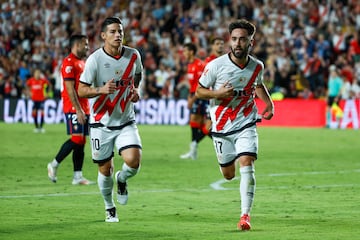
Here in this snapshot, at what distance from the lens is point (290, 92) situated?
3444cm

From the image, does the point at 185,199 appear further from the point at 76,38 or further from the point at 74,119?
the point at 76,38

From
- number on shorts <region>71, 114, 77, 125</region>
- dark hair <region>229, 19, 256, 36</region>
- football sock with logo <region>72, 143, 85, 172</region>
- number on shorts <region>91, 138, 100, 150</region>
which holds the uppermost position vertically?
dark hair <region>229, 19, 256, 36</region>

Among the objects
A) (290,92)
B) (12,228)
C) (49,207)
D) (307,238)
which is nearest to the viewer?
(307,238)

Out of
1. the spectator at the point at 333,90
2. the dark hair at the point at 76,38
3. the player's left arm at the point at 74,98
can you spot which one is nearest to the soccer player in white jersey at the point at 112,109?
the player's left arm at the point at 74,98

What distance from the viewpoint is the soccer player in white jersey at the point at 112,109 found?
35.1ft

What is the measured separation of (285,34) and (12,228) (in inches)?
1060

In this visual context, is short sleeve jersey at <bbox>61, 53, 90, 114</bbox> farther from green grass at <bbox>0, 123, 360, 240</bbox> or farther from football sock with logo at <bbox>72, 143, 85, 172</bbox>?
green grass at <bbox>0, 123, 360, 240</bbox>

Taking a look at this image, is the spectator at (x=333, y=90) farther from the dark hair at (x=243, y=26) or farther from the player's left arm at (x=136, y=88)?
the dark hair at (x=243, y=26)

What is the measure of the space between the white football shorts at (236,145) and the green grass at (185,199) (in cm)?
76

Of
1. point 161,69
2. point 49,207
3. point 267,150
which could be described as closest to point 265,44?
point 161,69

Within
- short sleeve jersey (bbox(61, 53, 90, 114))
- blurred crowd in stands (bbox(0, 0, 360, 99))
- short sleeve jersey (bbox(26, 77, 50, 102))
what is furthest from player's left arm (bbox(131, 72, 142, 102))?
blurred crowd in stands (bbox(0, 0, 360, 99))

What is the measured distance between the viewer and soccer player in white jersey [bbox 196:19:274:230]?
10281 millimetres

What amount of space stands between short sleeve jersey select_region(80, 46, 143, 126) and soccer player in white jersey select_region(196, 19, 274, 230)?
86 centimetres

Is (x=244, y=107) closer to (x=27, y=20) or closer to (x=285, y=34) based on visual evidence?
(x=285, y=34)
